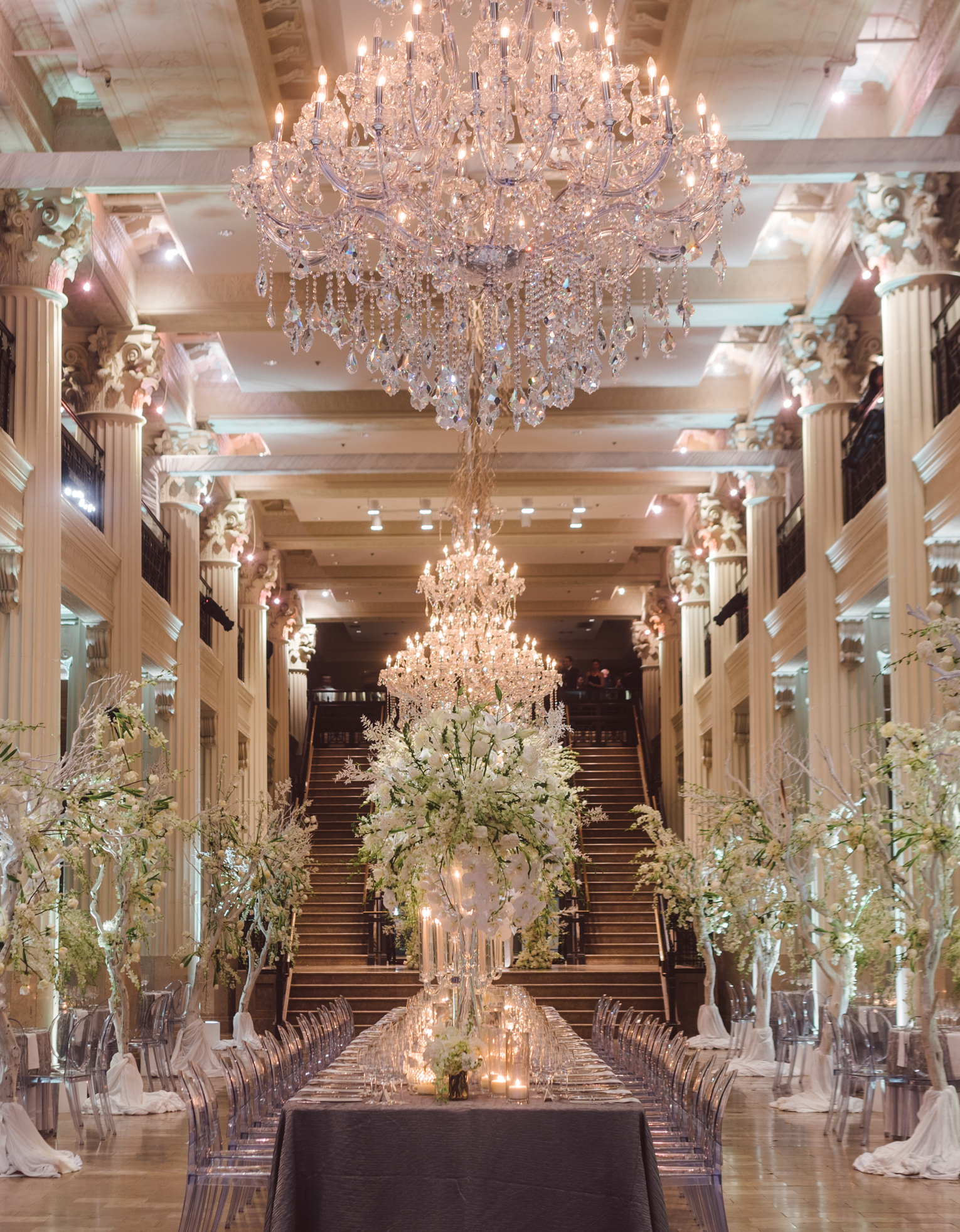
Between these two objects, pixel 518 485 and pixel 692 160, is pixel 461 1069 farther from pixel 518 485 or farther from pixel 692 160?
pixel 518 485

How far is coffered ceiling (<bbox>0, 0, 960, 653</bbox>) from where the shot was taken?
31.6 ft

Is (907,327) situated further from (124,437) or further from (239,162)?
(124,437)

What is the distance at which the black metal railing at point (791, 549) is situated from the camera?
1658cm

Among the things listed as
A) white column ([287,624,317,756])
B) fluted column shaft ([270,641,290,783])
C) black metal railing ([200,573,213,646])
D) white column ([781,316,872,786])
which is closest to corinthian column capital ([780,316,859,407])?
white column ([781,316,872,786])

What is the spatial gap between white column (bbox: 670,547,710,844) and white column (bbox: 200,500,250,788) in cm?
693

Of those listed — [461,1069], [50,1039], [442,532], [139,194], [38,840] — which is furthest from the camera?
[442,532]

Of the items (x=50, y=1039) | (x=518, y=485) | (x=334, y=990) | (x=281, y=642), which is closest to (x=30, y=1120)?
(x=50, y=1039)

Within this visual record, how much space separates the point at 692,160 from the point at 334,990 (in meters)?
13.5

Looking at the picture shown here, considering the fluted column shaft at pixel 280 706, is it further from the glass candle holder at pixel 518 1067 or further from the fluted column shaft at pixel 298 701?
the glass candle holder at pixel 518 1067

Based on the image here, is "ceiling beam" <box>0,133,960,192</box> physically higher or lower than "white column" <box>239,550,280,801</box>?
higher

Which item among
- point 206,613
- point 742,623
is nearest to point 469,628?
point 206,613

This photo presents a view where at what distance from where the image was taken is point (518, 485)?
68.3 feet

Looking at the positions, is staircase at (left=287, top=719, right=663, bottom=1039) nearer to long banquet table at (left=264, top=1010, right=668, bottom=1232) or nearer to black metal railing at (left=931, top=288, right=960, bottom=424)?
black metal railing at (left=931, top=288, right=960, bottom=424)

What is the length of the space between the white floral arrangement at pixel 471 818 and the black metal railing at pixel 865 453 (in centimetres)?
761
